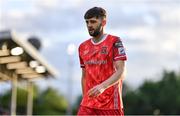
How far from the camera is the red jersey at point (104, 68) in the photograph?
25.1 feet

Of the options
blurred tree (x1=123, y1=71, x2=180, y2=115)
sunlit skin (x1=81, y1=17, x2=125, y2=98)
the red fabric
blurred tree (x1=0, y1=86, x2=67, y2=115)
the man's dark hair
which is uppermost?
the man's dark hair

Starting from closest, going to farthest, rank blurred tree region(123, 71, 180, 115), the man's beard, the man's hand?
the man's hand, the man's beard, blurred tree region(123, 71, 180, 115)

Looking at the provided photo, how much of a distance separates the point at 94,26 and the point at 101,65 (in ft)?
1.40

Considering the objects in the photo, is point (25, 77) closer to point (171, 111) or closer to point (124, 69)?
point (124, 69)

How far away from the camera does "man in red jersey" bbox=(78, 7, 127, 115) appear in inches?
298

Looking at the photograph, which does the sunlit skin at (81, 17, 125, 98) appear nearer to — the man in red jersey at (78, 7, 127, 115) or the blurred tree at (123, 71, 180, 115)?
the man in red jersey at (78, 7, 127, 115)

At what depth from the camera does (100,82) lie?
762 cm

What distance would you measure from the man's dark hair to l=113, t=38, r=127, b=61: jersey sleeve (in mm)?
332

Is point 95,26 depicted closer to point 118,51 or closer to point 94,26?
point 94,26

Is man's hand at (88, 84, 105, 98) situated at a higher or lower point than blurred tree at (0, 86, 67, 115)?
higher

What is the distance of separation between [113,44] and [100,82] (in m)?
0.43

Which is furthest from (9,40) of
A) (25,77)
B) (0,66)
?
(25,77)

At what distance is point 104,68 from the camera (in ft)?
25.1

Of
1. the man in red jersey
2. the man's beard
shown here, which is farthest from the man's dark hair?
the man's beard
